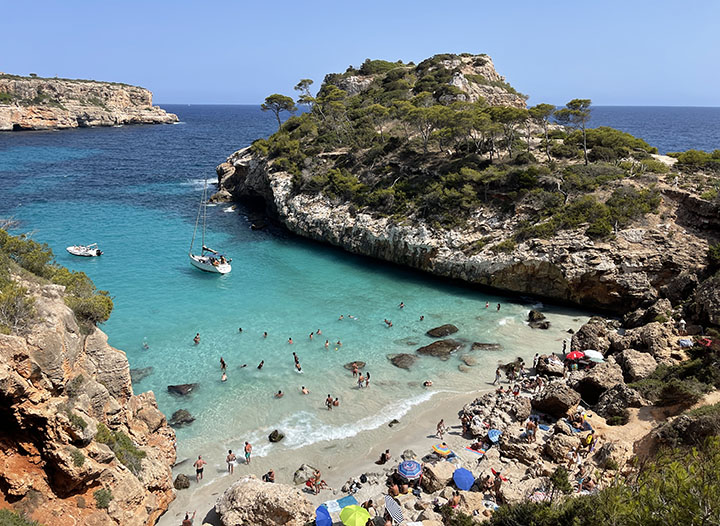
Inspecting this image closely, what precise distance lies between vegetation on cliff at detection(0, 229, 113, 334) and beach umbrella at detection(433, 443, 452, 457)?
1459 cm

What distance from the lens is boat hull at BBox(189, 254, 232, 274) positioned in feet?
128

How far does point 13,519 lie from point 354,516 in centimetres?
946

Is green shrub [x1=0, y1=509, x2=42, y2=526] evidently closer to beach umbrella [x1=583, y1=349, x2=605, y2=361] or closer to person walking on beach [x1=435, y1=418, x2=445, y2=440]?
person walking on beach [x1=435, y1=418, x2=445, y2=440]

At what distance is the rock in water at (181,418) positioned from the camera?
2152 centimetres

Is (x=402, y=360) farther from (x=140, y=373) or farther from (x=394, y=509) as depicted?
(x=140, y=373)

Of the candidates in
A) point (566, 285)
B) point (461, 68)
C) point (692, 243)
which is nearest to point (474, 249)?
point (566, 285)

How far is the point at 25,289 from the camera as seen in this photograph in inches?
543

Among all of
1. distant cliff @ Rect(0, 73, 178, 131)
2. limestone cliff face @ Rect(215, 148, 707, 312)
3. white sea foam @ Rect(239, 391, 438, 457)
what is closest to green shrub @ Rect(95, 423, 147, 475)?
white sea foam @ Rect(239, 391, 438, 457)

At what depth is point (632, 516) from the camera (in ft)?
28.1

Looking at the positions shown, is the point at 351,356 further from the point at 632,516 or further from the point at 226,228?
the point at 226,228

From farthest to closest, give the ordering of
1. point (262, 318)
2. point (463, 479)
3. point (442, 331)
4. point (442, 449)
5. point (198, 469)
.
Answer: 1. point (262, 318)
2. point (442, 331)
3. point (442, 449)
4. point (198, 469)
5. point (463, 479)

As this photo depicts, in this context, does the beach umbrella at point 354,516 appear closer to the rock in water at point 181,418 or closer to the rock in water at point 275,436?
the rock in water at point 275,436

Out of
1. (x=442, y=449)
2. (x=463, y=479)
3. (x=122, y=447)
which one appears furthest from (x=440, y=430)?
(x=122, y=447)

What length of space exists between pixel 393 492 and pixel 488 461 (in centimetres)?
439
